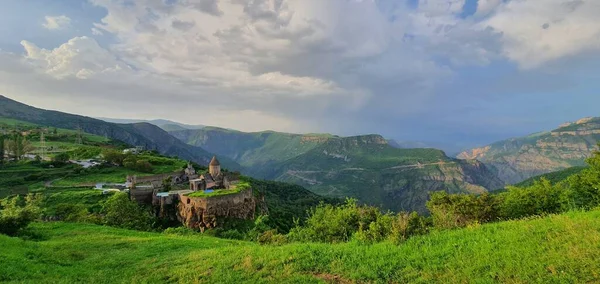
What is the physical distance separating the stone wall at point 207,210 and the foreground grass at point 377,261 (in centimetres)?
2916

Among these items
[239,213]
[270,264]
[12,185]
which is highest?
[270,264]

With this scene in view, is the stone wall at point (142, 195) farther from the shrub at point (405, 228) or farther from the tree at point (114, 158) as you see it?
the shrub at point (405, 228)

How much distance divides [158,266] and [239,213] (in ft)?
117

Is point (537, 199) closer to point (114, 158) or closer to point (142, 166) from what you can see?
point (142, 166)

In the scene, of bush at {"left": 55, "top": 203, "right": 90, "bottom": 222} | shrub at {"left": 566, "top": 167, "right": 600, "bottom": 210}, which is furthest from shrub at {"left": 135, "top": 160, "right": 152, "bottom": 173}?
shrub at {"left": 566, "top": 167, "right": 600, "bottom": 210}

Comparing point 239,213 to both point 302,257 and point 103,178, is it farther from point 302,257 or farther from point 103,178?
point 302,257

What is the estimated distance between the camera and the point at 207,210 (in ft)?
143

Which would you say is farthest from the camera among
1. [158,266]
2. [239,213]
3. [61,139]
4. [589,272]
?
[61,139]

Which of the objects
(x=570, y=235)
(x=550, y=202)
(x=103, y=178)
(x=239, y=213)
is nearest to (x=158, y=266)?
(x=570, y=235)

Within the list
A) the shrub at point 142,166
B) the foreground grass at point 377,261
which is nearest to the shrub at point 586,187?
the foreground grass at point 377,261

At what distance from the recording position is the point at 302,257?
11172 millimetres

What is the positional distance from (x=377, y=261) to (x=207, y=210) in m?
37.3

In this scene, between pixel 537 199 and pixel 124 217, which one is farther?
pixel 124 217

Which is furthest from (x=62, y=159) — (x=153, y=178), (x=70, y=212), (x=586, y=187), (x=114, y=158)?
(x=586, y=187)
